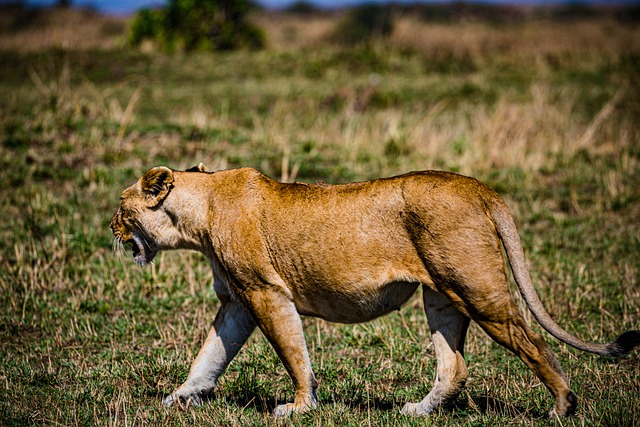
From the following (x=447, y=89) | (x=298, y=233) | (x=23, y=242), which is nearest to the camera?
(x=298, y=233)

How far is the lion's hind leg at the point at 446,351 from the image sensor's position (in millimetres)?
5215

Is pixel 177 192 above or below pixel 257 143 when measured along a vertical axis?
above

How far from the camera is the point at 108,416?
5.53 meters

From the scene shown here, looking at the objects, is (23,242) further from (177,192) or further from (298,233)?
(298,233)

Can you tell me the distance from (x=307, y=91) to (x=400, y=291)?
53.4 feet

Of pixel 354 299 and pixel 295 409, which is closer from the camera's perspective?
pixel 354 299

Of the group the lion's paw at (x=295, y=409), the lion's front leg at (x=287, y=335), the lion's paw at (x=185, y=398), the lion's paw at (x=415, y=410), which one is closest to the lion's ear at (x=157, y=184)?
the lion's front leg at (x=287, y=335)

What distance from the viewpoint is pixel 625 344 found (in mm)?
4781

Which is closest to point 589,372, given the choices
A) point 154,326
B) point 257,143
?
point 154,326

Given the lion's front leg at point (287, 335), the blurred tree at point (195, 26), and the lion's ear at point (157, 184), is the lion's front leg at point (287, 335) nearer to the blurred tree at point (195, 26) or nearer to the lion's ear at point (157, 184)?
the lion's ear at point (157, 184)

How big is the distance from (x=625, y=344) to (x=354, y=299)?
5.36ft

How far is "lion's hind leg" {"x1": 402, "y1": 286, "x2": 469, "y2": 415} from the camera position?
521cm

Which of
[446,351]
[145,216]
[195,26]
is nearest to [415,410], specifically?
[446,351]

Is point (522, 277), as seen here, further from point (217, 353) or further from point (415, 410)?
point (217, 353)
